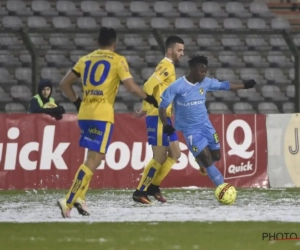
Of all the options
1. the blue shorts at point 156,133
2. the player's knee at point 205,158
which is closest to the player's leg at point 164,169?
the blue shorts at point 156,133

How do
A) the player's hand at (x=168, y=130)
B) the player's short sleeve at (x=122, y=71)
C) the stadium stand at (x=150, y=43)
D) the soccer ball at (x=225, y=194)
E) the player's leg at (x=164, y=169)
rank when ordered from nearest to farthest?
the player's short sleeve at (x=122, y=71) < the player's hand at (x=168, y=130) < the soccer ball at (x=225, y=194) < the player's leg at (x=164, y=169) < the stadium stand at (x=150, y=43)

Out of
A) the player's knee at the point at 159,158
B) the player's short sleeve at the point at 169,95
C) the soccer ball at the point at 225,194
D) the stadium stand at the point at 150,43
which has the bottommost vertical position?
the soccer ball at the point at 225,194

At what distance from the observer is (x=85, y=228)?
31.3 ft

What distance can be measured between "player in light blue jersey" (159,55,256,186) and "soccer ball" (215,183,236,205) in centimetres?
16

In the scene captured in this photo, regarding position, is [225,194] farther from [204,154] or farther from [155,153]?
[155,153]

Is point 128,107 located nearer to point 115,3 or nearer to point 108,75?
point 115,3

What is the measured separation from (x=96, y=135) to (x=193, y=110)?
7.81 ft

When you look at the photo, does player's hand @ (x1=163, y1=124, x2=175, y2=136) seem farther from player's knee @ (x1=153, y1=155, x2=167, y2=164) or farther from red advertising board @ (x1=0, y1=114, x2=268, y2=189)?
red advertising board @ (x1=0, y1=114, x2=268, y2=189)

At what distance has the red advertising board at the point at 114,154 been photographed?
16266 millimetres

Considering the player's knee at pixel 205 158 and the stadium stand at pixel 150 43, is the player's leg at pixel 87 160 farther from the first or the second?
the stadium stand at pixel 150 43

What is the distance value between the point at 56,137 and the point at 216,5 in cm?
787

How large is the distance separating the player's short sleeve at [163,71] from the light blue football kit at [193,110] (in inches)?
13.3

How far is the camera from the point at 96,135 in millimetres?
10695

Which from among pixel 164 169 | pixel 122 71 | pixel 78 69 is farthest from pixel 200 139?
pixel 78 69
